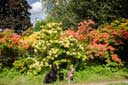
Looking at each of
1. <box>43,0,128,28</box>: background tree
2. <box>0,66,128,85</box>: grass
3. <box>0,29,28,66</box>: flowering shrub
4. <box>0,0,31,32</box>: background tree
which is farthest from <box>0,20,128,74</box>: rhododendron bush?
<box>0,0,31,32</box>: background tree

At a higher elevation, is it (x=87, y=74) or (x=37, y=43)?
(x=37, y=43)

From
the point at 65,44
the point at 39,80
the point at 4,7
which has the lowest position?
the point at 39,80

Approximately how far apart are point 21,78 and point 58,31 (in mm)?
3755

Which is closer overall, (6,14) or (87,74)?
(87,74)

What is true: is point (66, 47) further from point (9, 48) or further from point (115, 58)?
point (9, 48)

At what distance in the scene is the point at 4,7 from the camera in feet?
167

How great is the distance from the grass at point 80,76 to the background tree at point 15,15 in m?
21.8

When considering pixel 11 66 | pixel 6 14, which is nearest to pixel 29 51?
pixel 11 66

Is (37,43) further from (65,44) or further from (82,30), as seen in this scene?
(82,30)

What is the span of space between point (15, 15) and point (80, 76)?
2772 centimetres

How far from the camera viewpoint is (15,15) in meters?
51.2

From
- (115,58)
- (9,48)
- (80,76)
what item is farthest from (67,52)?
(9,48)

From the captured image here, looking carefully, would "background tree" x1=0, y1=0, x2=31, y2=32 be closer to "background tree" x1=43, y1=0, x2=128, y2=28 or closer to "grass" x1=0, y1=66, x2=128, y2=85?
"background tree" x1=43, y1=0, x2=128, y2=28

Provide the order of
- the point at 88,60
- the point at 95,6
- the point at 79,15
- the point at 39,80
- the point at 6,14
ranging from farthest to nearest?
1. the point at 6,14
2. the point at 79,15
3. the point at 95,6
4. the point at 88,60
5. the point at 39,80
